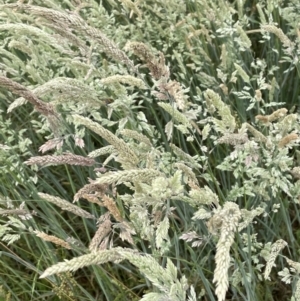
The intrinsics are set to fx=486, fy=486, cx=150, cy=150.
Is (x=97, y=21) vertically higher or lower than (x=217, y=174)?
higher

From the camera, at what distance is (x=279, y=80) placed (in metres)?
2.16

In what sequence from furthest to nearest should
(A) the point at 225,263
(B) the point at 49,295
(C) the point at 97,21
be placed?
(C) the point at 97,21, (B) the point at 49,295, (A) the point at 225,263

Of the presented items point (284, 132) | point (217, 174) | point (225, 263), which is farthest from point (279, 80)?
point (225, 263)

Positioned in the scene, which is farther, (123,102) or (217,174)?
(217,174)

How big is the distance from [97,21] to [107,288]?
103cm

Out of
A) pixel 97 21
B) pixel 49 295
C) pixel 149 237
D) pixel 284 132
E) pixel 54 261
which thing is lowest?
pixel 49 295

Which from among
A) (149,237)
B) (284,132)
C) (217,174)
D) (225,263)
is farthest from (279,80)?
(225,263)

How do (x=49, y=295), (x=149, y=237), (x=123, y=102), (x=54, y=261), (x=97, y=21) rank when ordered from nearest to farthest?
(x=149, y=237)
(x=123, y=102)
(x=54, y=261)
(x=49, y=295)
(x=97, y=21)

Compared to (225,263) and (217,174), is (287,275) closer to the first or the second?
(225,263)

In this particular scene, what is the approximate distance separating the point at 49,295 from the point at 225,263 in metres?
1.15

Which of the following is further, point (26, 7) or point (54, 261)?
point (54, 261)

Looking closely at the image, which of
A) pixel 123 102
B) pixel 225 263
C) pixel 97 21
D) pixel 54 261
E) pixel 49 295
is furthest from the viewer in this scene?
pixel 97 21

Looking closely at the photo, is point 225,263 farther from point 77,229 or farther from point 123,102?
point 77,229

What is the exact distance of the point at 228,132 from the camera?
3.93 ft
